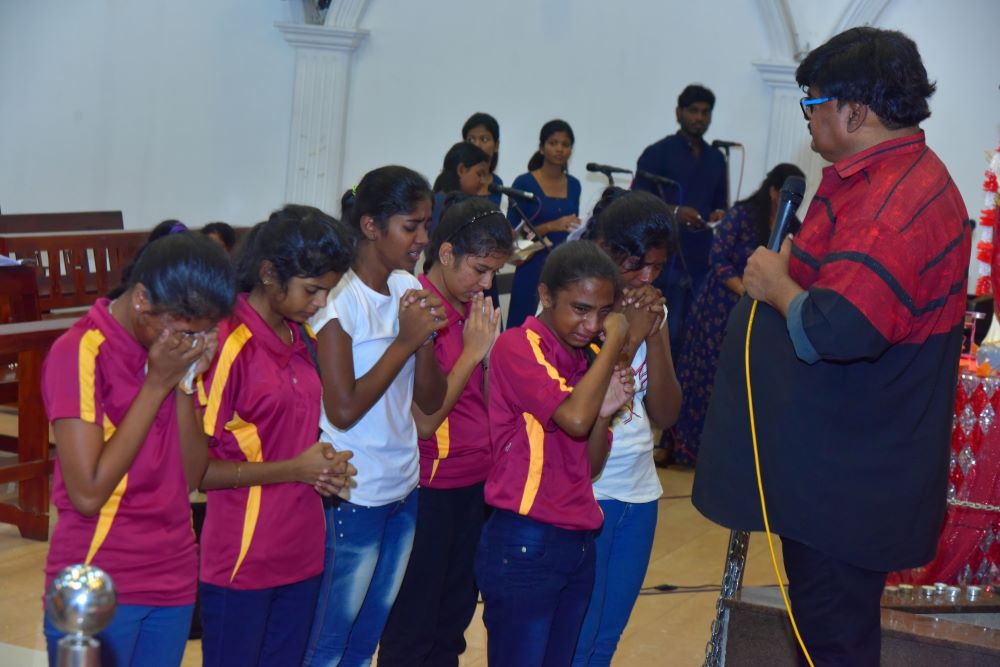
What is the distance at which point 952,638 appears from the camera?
124 inches

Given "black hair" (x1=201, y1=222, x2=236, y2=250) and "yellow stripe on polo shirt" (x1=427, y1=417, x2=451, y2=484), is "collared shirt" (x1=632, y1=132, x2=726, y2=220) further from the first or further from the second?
"yellow stripe on polo shirt" (x1=427, y1=417, x2=451, y2=484)

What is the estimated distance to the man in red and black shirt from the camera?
212 centimetres

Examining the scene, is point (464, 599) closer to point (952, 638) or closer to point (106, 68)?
point (952, 638)

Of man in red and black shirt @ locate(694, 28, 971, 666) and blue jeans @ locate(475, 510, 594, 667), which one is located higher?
man in red and black shirt @ locate(694, 28, 971, 666)

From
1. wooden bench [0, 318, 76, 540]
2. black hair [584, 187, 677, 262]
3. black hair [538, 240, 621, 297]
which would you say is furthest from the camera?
wooden bench [0, 318, 76, 540]

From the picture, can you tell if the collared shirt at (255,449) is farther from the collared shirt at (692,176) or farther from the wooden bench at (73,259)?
the collared shirt at (692,176)

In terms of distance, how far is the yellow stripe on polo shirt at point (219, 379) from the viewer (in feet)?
7.30

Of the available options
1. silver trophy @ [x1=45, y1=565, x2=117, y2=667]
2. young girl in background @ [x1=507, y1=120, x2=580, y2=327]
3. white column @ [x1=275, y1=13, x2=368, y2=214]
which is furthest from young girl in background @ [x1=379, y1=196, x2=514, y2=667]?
white column @ [x1=275, y1=13, x2=368, y2=214]

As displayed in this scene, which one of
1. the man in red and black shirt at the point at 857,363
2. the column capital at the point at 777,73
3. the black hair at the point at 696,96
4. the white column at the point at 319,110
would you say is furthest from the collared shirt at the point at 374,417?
the white column at the point at 319,110

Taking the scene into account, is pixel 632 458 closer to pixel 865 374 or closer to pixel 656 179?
pixel 865 374

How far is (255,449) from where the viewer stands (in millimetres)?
2293

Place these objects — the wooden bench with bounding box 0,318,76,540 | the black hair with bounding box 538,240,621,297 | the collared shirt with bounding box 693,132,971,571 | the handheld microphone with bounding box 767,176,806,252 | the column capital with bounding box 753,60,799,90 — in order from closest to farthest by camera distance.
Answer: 1. the collared shirt with bounding box 693,132,971,571
2. the handheld microphone with bounding box 767,176,806,252
3. the black hair with bounding box 538,240,621,297
4. the wooden bench with bounding box 0,318,76,540
5. the column capital with bounding box 753,60,799,90

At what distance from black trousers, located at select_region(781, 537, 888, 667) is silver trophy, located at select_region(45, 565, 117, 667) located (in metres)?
1.35

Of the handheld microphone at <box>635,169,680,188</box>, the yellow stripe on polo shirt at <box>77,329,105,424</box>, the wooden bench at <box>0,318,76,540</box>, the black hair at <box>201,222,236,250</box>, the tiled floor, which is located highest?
the handheld microphone at <box>635,169,680,188</box>
